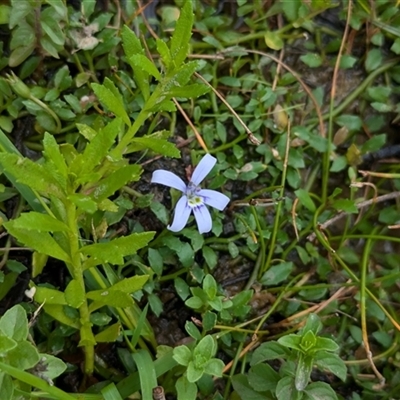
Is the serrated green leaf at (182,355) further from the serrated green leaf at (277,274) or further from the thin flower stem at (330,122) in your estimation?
the thin flower stem at (330,122)

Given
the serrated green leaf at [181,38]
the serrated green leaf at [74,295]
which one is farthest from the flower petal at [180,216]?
the serrated green leaf at [181,38]

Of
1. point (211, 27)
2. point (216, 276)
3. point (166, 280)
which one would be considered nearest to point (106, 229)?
point (166, 280)

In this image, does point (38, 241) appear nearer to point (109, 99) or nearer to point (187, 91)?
point (109, 99)

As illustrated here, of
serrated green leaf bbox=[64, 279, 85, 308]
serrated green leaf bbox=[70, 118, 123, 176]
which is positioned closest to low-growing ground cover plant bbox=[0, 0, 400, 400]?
serrated green leaf bbox=[64, 279, 85, 308]

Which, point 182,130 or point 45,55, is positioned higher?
point 45,55

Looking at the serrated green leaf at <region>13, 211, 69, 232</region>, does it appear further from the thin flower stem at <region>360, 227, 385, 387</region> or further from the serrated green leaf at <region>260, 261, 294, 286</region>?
the thin flower stem at <region>360, 227, 385, 387</region>

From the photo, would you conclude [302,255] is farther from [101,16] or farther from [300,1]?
[101,16]
